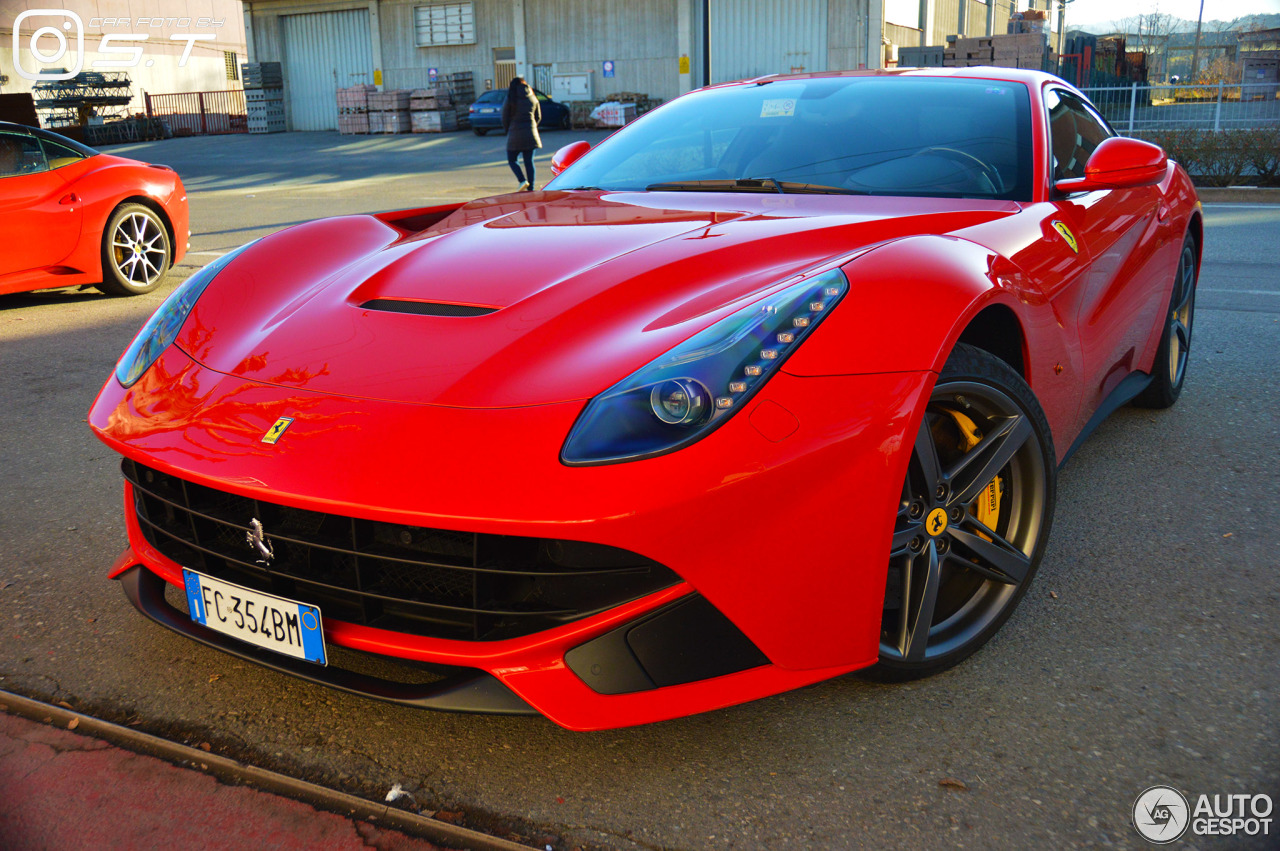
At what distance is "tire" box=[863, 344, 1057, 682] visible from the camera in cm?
202

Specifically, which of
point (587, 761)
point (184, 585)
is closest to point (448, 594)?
point (587, 761)

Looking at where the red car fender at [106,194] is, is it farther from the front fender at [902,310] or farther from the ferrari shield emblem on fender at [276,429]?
the front fender at [902,310]

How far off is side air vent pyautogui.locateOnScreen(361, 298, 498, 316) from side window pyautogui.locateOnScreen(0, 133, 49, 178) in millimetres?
5332

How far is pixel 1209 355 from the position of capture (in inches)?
197

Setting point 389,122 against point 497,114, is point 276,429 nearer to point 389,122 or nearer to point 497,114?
point 497,114

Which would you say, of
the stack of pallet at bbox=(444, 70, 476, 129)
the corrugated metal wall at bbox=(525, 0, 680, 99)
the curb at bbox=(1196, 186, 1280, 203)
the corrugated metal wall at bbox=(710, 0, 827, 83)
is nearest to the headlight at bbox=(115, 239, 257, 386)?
the curb at bbox=(1196, 186, 1280, 203)

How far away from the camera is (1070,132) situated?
11.2 ft

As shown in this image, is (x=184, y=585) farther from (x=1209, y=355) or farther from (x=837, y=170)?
(x=1209, y=355)

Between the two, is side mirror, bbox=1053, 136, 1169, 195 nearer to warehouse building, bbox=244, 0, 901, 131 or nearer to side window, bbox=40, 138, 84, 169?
side window, bbox=40, 138, 84, 169

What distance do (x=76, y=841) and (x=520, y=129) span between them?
13.1 meters

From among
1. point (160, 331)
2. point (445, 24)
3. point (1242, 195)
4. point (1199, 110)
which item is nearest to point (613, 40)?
point (445, 24)

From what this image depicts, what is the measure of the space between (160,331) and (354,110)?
31.7 meters

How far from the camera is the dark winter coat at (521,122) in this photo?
45.7ft

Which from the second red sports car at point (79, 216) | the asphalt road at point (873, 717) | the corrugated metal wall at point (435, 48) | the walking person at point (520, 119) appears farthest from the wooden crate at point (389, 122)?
the asphalt road at point (873, 717)
